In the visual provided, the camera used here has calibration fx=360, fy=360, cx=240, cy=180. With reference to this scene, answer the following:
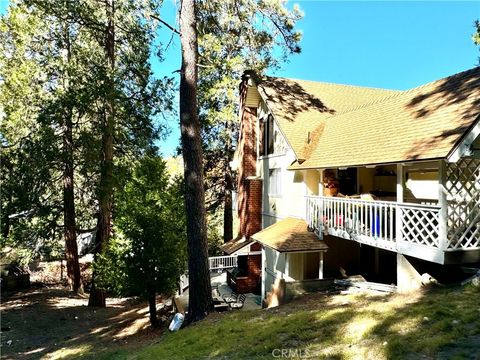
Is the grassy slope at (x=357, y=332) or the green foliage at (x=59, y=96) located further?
the green foliage at (x=59, y=96)

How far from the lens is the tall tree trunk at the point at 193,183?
1057 cm

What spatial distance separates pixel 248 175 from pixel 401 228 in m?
11.1

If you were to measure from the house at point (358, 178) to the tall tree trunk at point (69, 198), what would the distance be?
8.04m

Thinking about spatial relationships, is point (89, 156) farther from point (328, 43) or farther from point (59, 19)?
point (328, 43)

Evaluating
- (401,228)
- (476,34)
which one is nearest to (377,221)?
(401,228)

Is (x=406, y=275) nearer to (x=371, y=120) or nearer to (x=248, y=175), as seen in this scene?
(x=371, y=120)

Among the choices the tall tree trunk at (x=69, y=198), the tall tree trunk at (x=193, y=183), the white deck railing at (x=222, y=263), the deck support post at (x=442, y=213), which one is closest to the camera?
the deck support post at (x=442, y=213)

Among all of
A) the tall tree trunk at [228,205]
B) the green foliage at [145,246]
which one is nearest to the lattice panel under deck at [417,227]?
the green foliage at [145,246]

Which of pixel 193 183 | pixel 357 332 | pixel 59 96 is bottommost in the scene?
pixel 357 332

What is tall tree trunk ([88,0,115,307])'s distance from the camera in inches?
582

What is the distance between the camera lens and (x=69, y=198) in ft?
53.3

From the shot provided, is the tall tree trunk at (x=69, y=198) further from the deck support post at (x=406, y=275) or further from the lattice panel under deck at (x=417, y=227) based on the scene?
the deck support post at (x=406, y=275)

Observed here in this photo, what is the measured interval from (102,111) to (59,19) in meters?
3.85

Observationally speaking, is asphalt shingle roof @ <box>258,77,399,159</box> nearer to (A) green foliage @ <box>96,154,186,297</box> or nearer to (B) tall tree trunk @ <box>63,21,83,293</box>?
(A) green foliage @ <box>96,154,186,297</box>
